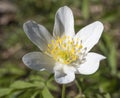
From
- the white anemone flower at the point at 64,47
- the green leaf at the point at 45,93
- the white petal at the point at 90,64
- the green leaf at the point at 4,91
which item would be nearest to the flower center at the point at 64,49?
the white anemone flower at the point at 64,47

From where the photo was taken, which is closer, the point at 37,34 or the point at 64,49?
the point at 37,34

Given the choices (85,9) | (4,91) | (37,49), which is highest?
(85,9)

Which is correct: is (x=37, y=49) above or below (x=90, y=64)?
below

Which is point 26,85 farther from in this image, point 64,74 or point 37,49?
point 37,49

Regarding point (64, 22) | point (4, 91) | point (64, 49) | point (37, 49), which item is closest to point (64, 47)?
point (64, 49)

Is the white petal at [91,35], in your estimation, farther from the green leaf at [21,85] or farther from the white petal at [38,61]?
the green leaf at [21,85]

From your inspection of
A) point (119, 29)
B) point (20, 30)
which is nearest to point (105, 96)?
point (20, 30)

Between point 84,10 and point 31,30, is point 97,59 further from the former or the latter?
point 84,10
